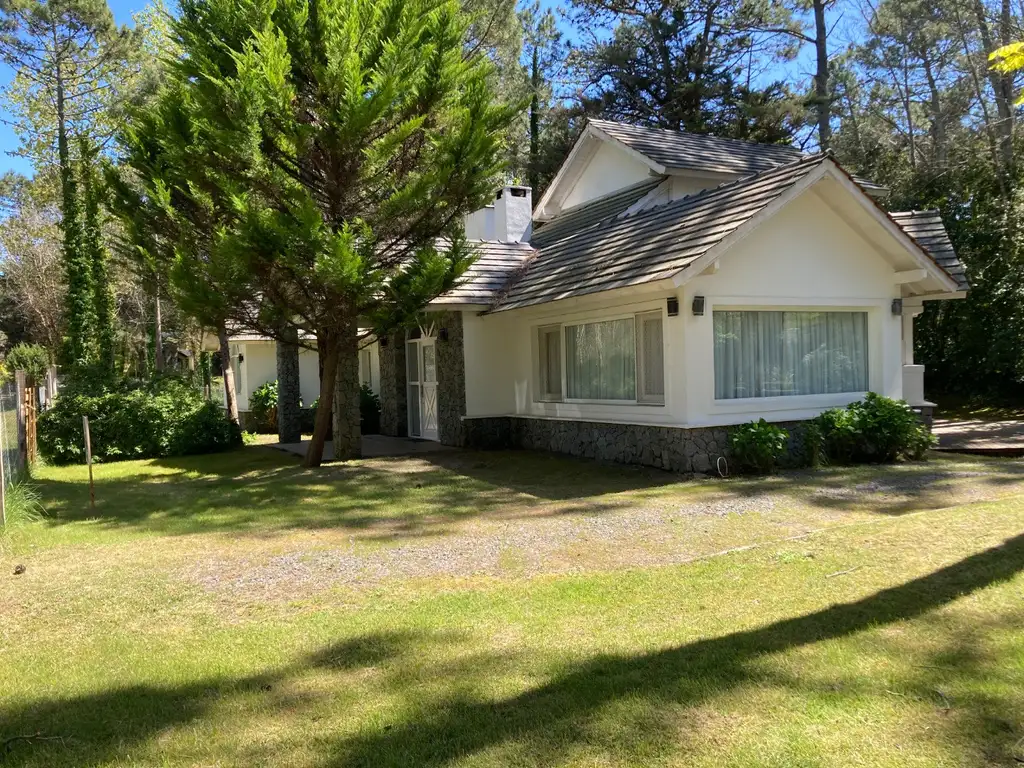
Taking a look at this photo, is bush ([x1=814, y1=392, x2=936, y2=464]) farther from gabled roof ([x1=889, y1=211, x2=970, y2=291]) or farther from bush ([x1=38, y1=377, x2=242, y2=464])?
bush ([x1=38, y1=377, x2=242, y2=464])

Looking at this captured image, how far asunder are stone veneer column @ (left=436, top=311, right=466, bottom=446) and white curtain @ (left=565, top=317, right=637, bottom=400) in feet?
8.04

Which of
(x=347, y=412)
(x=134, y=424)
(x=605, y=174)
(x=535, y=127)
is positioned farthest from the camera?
(x=535, y=127)

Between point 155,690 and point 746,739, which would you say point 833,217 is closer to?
point 746,739

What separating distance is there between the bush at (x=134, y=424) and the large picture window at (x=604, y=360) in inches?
301

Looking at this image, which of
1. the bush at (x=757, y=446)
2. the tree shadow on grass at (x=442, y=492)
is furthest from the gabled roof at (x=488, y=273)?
the bush at (x=757, y=446)

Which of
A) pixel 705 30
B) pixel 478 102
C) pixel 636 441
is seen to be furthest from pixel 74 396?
pixel 705 30

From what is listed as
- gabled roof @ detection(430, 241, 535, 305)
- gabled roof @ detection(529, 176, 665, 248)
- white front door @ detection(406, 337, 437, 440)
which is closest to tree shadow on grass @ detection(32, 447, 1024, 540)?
gabled roof @ detection(430, 241, 535, 305)

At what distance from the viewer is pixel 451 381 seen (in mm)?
16047

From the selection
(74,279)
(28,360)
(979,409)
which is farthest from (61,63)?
(979,409)

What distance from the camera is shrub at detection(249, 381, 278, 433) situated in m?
22.7

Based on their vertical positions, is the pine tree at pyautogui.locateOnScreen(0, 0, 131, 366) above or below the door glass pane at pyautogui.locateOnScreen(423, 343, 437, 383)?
above

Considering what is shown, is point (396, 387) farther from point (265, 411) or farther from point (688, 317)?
point (688, 317)

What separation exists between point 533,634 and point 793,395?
28.6 ft

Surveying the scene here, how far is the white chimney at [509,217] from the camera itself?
60.2 feet
